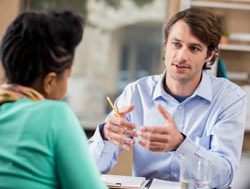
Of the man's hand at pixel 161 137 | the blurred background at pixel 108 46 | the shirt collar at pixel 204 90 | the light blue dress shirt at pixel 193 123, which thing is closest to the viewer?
→ the man's hand at pixel 161 137

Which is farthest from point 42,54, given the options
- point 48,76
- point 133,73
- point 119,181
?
point 133,73

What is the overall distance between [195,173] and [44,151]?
27.0 inches

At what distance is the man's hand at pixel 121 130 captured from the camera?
1.62m

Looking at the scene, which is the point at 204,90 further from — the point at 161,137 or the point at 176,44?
the point at 161,137

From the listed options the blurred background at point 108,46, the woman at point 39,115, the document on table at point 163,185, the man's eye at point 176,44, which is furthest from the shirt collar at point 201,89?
the blurred background at point 108,46

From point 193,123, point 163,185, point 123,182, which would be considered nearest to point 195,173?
point 163,185

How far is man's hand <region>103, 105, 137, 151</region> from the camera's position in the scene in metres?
1.62

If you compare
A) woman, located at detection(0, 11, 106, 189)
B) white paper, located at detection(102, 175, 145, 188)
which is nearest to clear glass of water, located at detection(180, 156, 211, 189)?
white paper, located at detection(102, 175, 145, 188)

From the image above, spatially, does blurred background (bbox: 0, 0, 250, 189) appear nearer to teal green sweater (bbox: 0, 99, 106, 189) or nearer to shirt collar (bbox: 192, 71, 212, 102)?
shirt collar (bbox: 192, 71, 212, 102)

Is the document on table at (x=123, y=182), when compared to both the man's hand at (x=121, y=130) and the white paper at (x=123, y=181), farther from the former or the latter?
the man's hand at (x=121, y=130)

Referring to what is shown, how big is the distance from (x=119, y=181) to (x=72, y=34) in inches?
25.1

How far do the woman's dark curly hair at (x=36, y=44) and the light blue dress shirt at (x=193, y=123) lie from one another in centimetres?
79

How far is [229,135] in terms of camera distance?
5.81ft

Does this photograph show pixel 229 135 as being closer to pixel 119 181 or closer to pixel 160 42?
pixel 119 181
